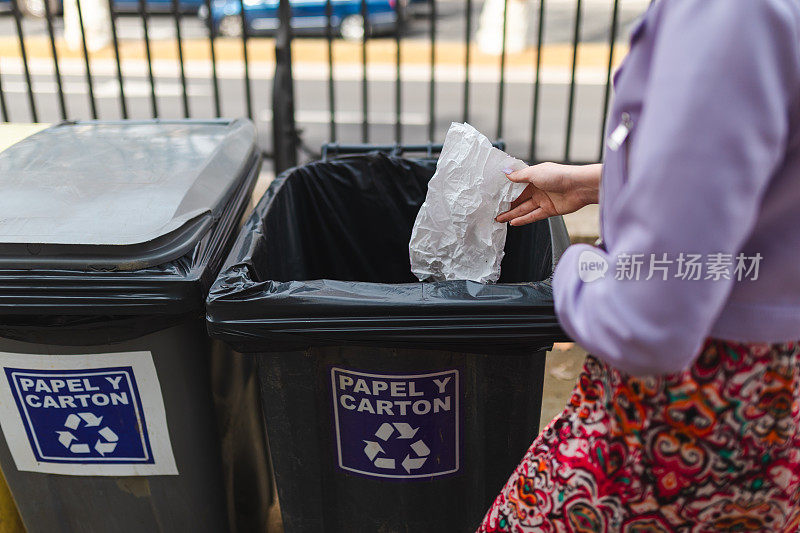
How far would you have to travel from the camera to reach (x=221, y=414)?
6.68ft

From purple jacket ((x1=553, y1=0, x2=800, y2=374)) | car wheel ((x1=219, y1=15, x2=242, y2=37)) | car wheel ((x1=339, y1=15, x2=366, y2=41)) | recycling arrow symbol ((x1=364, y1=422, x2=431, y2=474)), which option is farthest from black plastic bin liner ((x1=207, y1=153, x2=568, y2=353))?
car wheel ((x1=219, y1=15, x2=242, y2=37))

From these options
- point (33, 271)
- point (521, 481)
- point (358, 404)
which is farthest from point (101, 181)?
point (521, 481)

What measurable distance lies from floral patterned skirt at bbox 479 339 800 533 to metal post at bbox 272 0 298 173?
104 inches

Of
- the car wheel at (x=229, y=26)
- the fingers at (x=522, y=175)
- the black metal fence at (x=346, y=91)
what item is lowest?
the black metal fence at (x=346, y=91)

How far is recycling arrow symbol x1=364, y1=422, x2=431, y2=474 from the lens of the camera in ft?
5.56

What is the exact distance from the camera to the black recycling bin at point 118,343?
5.50 ft

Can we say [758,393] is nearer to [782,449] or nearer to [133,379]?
[782,449]

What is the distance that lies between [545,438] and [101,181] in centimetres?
132

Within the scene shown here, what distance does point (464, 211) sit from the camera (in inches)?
73.2

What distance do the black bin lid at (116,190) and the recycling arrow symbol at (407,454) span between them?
1.96 feet

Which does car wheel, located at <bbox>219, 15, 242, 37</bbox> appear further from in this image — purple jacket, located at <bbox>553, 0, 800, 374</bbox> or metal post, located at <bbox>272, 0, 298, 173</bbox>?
purple jacket, located at <bbox>553, 0, 800, 374</bbox>

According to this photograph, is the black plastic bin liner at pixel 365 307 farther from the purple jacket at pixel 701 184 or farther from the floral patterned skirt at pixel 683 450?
the purple jacket at pixel 701 184

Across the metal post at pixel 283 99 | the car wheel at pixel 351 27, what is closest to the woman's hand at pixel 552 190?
the metal post at pixel 283 99

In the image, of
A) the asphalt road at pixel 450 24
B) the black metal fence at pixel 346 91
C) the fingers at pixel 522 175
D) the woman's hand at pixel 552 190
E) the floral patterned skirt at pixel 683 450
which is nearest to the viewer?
the floral patterned skirt at pixel 683 450
